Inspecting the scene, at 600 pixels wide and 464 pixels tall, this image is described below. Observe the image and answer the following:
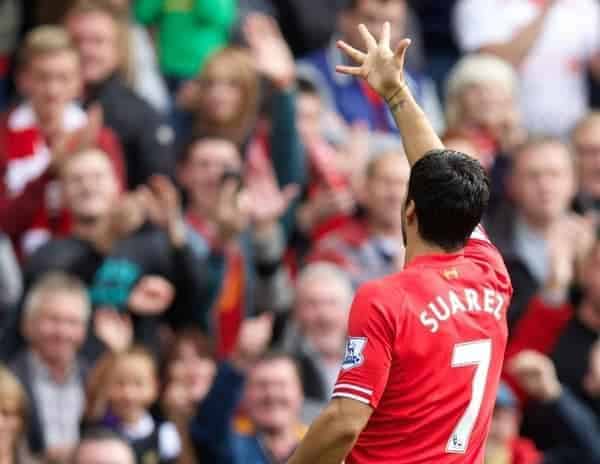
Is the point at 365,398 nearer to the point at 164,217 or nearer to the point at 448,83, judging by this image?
the point at 164,217

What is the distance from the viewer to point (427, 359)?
589cm

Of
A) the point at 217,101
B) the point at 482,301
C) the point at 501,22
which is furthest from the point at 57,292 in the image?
the point at 501,22

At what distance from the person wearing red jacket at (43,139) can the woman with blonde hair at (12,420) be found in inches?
44.6

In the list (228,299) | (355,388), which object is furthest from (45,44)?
(355,388)

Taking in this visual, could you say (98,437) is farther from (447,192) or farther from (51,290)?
(447,192)

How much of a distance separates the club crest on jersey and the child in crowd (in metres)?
3.14

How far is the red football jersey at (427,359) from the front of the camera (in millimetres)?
5785

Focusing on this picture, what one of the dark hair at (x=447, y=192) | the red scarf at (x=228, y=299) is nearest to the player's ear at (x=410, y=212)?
the dark hair at (x=447, y=192)

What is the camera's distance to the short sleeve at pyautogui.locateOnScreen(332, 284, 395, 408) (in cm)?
576

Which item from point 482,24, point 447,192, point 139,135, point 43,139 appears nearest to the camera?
point 447,192

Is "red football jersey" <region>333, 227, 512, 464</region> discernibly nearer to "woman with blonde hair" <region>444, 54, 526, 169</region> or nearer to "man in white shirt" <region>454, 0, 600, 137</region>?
"woman with blonde hair" <region>444, 54, 526, 169</region>

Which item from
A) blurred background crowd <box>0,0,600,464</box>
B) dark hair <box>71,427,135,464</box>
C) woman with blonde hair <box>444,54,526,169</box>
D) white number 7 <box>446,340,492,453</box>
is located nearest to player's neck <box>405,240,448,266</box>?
white number 7 <box>446,340,492,453</box>

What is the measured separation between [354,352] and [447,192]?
0.54 metres

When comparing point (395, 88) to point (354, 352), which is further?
point (395, 88)
